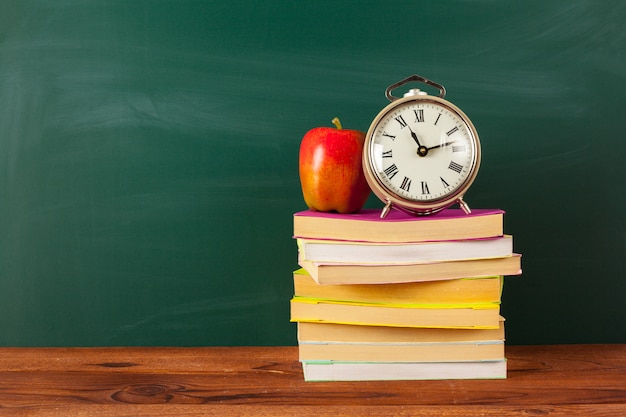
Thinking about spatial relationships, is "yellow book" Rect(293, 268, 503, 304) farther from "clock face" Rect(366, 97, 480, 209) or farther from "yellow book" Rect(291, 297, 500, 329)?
"clock face" Rect(366, 97, 480, 209)

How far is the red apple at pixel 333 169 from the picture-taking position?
106 centimetres

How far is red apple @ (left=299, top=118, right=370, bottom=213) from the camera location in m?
1.06

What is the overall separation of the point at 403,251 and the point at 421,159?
166mm

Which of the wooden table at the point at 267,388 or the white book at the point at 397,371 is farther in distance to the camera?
the white book at the point at 397,371

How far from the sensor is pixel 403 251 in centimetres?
99

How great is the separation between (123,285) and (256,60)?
22.1 inches

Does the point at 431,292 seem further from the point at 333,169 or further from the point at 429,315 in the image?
Result: the point at 333,169

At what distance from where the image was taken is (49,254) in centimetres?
127

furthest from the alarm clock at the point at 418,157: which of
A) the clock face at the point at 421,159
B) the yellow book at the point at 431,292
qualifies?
the yellow book at the point at 431,292

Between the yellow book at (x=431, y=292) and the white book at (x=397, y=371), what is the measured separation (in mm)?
108

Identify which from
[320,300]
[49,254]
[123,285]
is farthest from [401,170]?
[49,254]

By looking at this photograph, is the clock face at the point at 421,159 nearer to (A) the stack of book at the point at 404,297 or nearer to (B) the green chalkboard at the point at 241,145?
(A) the stack of book at the point at 404,297

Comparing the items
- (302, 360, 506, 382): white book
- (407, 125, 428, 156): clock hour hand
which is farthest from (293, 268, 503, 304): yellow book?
(407, 125, 428, 156): clock hour hand

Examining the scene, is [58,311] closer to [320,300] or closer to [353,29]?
[320,300]
